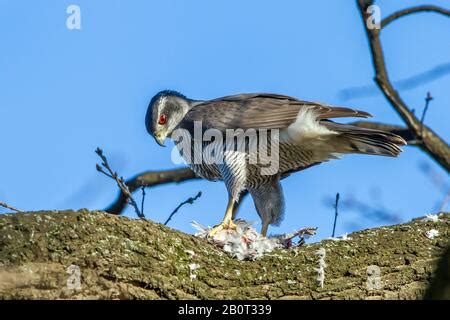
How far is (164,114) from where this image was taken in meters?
7.23

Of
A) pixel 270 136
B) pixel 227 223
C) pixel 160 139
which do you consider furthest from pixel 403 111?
pixel 160 139

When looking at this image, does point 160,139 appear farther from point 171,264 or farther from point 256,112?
point 171,264

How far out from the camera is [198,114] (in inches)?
279

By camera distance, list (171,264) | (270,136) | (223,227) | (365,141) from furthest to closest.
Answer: (270,136)
(365,141)
(223,227)
(171,264)

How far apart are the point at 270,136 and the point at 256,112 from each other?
0.71ft

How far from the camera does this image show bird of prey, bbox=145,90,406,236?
6.63 m

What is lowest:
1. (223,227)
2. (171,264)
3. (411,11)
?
(171,264)

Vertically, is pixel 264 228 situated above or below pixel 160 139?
below

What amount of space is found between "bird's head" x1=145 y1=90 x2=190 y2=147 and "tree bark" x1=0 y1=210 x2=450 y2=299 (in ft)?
8.12

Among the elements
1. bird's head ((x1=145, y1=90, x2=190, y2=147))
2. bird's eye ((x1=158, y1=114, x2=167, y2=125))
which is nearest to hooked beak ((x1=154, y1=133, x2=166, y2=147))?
bird's head ((x1=145, y1=90, x2=190, y2=147))

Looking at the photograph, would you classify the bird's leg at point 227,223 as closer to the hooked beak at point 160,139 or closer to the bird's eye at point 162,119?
the hooked beak at point 160,139

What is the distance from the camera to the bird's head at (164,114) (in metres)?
7.19

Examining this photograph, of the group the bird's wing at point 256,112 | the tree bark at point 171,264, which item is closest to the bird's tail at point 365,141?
the bird's wing at point 256,112
